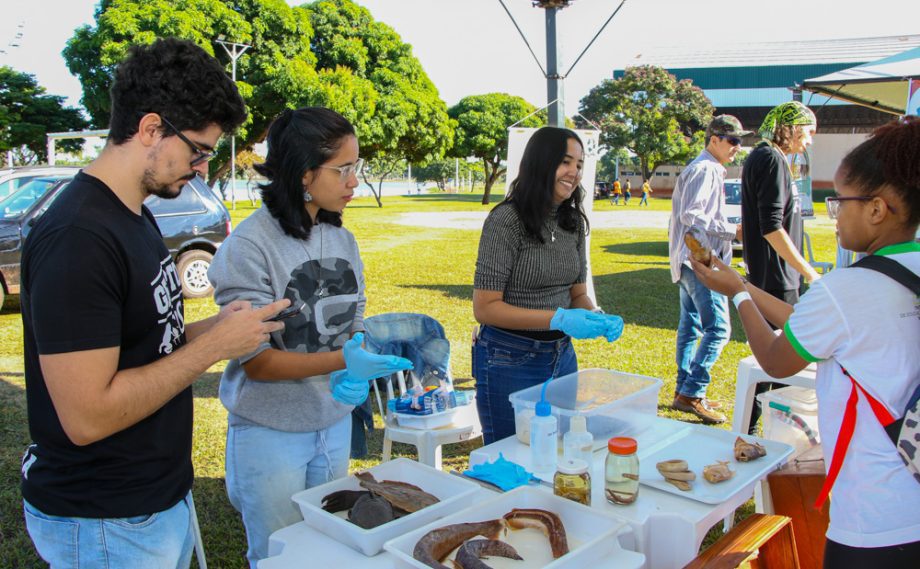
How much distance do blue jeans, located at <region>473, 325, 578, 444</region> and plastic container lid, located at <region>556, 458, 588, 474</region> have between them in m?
0.74

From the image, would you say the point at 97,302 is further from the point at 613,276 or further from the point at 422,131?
the point at 422,131

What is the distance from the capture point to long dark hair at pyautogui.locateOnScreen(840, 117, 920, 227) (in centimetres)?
149

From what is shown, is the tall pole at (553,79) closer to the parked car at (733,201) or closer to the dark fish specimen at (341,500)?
the dark fish specimen at (341,500)

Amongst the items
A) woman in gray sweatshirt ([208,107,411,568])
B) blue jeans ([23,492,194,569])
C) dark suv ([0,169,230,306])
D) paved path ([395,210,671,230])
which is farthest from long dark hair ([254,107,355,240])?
paved path ([395,210,671,230])

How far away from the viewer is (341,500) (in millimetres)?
1662

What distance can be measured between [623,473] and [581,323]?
1.85 feet

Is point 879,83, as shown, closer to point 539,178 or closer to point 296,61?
point 539,178

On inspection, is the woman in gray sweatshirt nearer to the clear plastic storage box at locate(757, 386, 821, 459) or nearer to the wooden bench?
the wooden bench

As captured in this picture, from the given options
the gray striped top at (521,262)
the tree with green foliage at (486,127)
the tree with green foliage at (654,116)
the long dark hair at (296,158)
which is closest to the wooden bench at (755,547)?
the gray striped top at (521,262)

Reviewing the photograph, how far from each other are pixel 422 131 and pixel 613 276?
17.5m

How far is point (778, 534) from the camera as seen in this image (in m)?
1.92

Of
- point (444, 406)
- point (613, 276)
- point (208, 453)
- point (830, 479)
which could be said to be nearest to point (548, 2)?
point (444, 406)

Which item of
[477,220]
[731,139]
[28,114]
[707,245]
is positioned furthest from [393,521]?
[28,114]

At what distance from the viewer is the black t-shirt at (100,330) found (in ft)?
4.01
